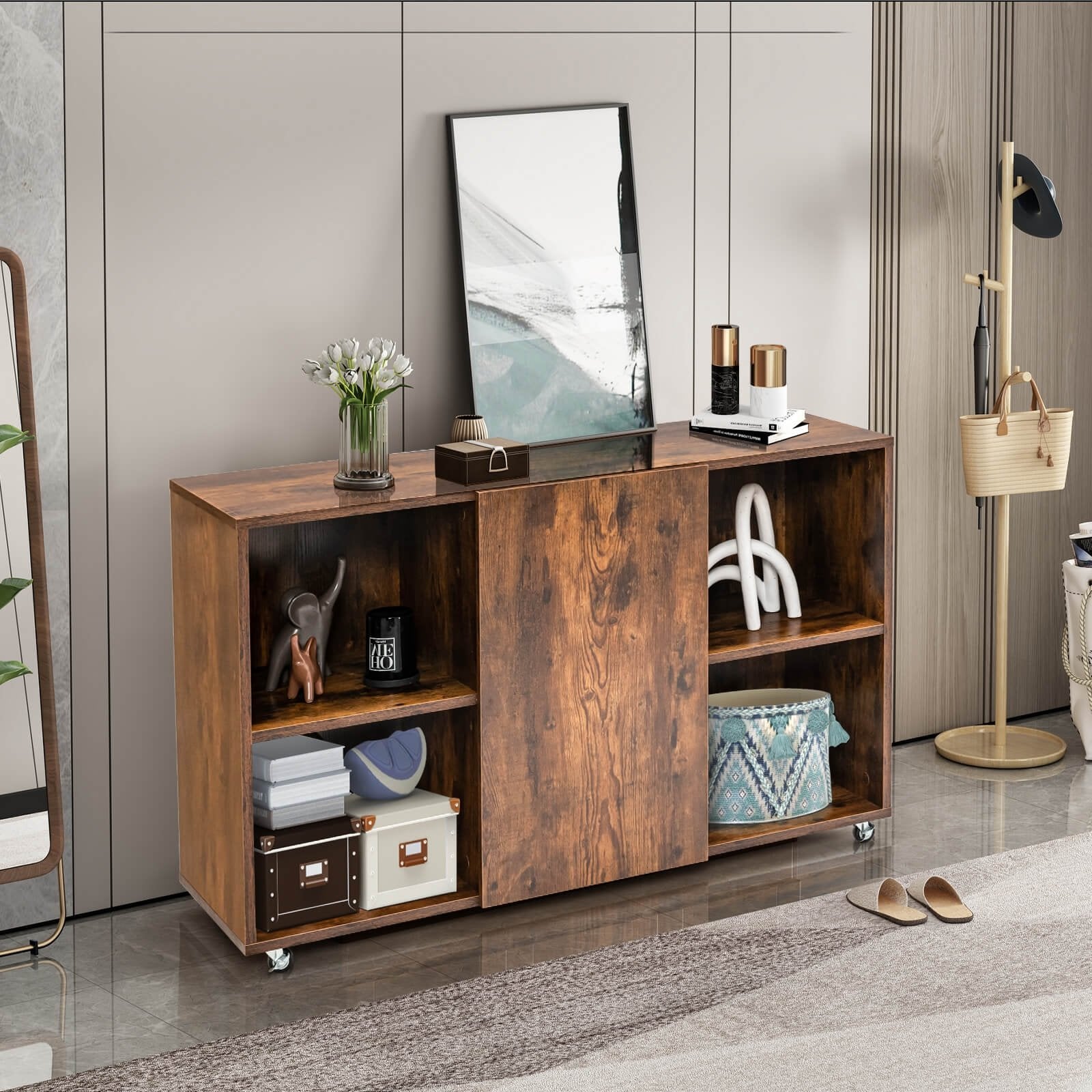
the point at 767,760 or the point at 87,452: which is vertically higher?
the point at 87,452

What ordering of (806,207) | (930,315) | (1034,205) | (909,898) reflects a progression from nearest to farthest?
(909,898) < (806,207) < (1034,205) < (930,315)

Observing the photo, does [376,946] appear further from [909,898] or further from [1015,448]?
[1015,448]

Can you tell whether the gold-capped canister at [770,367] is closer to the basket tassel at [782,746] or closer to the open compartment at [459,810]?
the basket tassel at [782,746]

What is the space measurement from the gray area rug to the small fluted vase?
3.92ft

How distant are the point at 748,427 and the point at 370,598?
3.32 feet

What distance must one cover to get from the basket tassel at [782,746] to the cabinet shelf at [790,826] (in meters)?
0.19

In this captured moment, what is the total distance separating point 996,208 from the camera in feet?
16.4

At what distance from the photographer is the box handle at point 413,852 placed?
150 inches

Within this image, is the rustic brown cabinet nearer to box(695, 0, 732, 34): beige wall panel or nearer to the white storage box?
the white storage box

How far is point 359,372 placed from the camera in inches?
144

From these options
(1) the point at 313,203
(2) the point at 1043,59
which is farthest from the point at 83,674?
(2) the point at 1043,59

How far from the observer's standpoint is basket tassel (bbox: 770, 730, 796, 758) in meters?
4.20

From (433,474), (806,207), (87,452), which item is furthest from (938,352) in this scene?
(87,452)

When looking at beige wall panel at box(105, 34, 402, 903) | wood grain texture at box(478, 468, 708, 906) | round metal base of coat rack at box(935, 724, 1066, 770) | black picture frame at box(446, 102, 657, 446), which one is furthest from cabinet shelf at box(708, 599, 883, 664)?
beige wall panel at box(105, 34, 402, 903)
